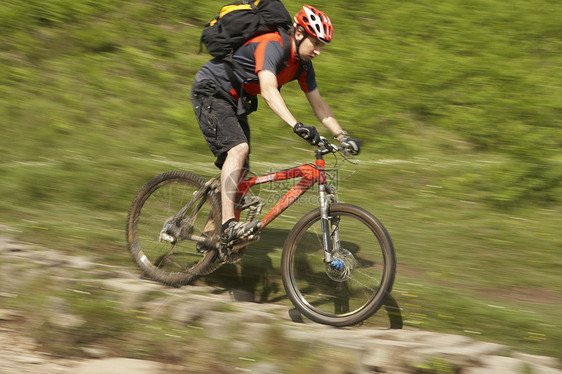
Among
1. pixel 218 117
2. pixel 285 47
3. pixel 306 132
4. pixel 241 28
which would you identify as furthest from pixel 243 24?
pixel 306 132

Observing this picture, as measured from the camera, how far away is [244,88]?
17.0 ft

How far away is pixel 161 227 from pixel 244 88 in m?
1.49

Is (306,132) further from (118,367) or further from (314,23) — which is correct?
(118,367)

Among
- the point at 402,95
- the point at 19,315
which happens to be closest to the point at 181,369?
the point at 19,315

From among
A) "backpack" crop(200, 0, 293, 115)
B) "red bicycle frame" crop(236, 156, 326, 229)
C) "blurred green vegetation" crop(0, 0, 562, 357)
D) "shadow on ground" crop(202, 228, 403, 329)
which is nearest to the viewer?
"red bicycle frame" crop(236, 156, 326, 229)

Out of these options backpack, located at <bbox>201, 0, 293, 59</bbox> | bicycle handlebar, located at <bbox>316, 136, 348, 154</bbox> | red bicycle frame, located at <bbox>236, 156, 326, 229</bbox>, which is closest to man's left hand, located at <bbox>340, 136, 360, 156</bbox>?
bicycle handlebar, located at <bbox>316, 136, 348, 154</bbox>

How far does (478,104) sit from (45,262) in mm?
7869

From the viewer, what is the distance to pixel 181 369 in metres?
4.34

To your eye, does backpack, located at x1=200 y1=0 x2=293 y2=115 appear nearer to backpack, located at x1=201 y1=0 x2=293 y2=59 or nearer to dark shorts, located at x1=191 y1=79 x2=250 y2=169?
backpack, located at x1=201 y1=0 x2=293 y2=59

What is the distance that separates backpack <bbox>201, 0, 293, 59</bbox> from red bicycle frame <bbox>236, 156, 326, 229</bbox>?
3.54 feet

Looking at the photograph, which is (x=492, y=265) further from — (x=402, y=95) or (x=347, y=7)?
(x=347, y=7)

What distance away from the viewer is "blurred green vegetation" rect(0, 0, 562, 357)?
5.93 metres

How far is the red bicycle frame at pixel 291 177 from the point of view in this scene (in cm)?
488

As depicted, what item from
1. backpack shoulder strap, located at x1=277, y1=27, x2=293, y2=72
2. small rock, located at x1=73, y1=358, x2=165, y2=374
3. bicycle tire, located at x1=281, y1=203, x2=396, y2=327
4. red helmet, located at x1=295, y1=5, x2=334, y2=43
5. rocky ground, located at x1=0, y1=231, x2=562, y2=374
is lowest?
small rock, located at x1=73, y1=358, x2=165, y2=374
